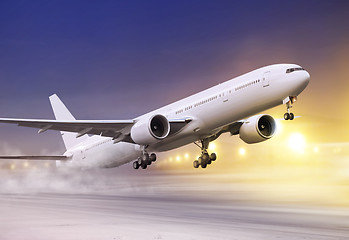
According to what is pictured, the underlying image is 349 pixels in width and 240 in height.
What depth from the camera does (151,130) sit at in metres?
30.4

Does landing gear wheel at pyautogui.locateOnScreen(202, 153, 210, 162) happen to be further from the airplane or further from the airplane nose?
the airplane nose

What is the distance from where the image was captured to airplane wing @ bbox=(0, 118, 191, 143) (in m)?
30.5

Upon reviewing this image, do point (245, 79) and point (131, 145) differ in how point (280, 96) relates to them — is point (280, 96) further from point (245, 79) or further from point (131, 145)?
point (131, 145)

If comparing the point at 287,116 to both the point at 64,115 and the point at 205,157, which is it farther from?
the point at 64,115

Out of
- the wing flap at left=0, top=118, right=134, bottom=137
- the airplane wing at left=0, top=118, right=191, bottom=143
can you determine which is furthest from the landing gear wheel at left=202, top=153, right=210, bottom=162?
the wing flap at left=0, top=118, right=134, bottom=137

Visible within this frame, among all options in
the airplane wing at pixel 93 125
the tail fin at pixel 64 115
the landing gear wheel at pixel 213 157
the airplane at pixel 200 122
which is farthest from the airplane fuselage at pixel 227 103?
the tail fin at pixel 64 115

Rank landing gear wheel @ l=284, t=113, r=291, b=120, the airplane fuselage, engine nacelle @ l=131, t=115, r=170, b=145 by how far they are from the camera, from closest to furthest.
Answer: landing gear wheel @ l=284, t=113, r=291, b=120 < the airplane fuselage < engine nacelle @ l=131, t=115, r=170, b=145

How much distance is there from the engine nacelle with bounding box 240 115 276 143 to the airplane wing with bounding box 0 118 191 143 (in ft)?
18.2

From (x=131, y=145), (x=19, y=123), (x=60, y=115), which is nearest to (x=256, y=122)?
(x=131, y=145)

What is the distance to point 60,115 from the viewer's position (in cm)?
4906

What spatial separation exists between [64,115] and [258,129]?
24895 mm

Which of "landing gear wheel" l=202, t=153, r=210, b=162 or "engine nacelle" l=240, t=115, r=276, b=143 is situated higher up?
"engine nacelle" l=240, t=115, r=276, b=143

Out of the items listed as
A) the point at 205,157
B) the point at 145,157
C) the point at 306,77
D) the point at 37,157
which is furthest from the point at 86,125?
the point at 306,77

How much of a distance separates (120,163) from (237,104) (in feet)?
46.9
